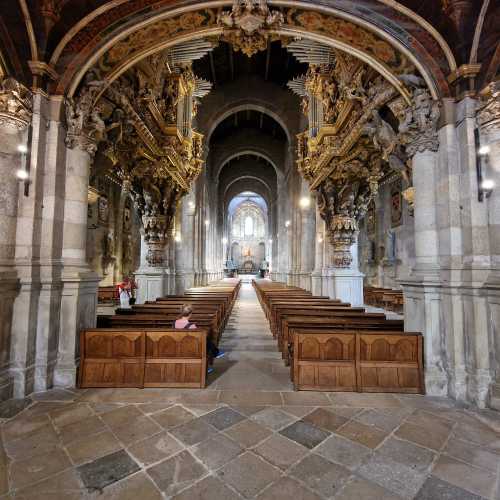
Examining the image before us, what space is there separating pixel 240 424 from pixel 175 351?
1510 mm

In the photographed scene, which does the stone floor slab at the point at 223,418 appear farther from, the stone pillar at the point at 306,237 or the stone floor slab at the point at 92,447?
the stone pillar at the point at 306,237

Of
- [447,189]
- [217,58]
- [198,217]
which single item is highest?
[217,58]

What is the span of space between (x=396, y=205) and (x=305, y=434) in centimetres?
1779

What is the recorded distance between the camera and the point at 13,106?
12.0ft

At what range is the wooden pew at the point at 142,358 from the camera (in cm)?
406

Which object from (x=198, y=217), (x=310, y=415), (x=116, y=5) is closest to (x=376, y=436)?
(x=310, y=415)

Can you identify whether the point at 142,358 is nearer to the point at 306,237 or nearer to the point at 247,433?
the point at 247,433

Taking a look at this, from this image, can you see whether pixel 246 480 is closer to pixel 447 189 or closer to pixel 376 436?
pixel 376 436

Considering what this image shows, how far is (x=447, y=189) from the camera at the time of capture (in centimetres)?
407

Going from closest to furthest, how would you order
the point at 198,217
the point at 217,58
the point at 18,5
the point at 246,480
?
1. the point at 246,480
2. the point at 18,5
3. the point at 217,58
4. the point at 198,217

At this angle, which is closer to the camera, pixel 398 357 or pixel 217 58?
pixel 398 357

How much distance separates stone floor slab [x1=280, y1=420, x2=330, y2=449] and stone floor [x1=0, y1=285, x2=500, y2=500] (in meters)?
0.01

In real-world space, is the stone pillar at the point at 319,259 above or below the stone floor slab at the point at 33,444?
above

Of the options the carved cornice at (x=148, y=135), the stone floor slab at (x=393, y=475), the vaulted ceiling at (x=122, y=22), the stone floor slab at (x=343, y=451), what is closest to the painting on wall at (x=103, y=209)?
the carved cornice at (x=148, y=135)
